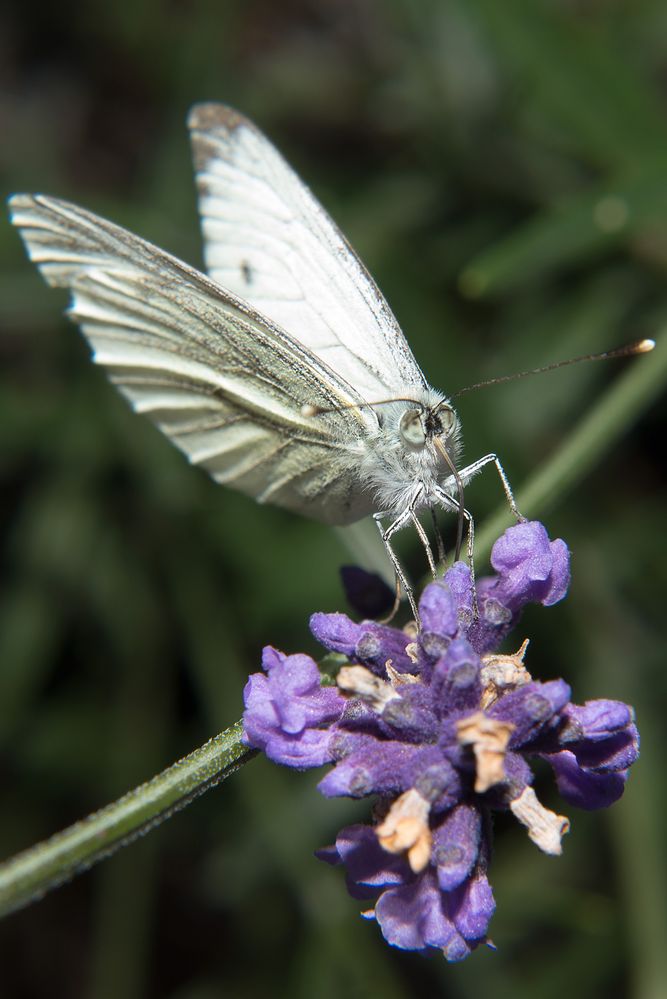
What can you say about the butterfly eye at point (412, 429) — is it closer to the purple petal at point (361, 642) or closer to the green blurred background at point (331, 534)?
the purple petal at point (361, 642)

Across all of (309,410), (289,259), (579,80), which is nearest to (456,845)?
(309,410)

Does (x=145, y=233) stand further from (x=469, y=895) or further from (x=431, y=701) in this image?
(x=469, y=895)

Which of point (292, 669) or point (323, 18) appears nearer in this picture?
point (292, 669)

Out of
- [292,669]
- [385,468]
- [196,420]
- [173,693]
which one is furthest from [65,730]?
[292,669]

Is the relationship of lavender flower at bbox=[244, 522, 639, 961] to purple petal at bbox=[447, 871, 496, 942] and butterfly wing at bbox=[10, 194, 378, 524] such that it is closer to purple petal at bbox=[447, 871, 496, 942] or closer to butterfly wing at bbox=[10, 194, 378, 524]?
purple petal at bbox=[447, 871, 496, 942]

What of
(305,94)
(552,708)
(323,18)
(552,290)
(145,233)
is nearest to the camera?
(552,708)

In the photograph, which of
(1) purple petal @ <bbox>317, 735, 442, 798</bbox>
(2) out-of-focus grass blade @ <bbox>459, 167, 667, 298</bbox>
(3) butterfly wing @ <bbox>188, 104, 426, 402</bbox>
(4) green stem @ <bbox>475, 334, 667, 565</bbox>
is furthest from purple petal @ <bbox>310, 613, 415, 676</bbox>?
(2) out-of-focus grass blade @ <bbox>459, 167, 667, 298</bbox>

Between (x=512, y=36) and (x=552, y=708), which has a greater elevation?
(x=512, y=36)
